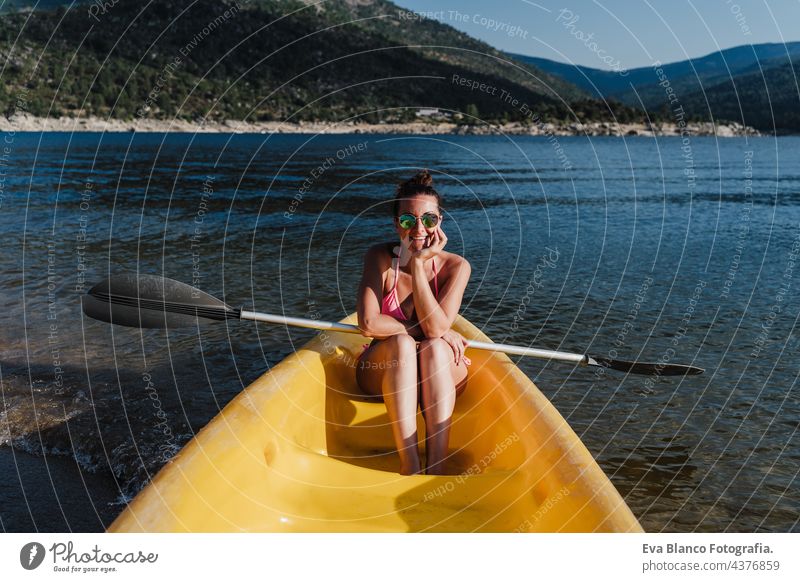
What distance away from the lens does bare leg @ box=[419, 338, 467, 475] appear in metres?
4.14

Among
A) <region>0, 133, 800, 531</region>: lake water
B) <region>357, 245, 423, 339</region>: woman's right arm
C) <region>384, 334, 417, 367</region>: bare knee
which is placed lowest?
<region>0, 133, 800, 531</region>: lake water

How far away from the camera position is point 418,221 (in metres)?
4.22

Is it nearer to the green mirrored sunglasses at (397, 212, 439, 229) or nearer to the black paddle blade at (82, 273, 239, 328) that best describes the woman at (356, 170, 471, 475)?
the green mirrored sunglasses at (397, 212, 439, 229)

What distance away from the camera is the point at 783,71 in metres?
109

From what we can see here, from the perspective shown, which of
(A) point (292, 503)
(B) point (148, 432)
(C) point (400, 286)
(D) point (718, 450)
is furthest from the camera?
(B) point (148, 432)

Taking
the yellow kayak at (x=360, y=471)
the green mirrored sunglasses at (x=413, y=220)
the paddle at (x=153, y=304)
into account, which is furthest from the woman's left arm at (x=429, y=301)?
the paddle at (x=153, y=304)

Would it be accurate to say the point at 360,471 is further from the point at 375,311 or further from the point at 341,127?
the point at 341,127

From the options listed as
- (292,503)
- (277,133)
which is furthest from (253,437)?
(277,133)

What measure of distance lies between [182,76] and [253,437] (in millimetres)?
89043

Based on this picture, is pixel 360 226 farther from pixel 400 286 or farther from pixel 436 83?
pixel 436 83

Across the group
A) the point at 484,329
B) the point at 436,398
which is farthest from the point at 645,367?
the point at 484,329

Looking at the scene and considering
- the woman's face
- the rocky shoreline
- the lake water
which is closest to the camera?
the woman's face

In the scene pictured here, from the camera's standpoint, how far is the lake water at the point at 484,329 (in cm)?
590

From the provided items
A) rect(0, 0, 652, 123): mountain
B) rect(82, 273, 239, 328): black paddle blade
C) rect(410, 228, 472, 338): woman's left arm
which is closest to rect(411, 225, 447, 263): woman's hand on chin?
rect(410, 228, 472, 338): woman's left arm
